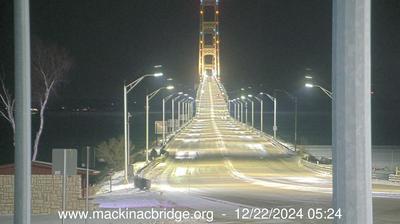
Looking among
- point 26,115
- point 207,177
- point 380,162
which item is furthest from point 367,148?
point 380,162

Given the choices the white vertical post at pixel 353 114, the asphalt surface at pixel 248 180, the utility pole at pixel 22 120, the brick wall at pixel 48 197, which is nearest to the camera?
the white vertical post at pixel 353 114

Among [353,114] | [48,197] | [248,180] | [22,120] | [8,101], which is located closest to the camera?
[353,114]

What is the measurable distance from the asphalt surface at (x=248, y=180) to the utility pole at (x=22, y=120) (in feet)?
49.9

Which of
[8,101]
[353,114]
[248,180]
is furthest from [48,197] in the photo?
[248,180]

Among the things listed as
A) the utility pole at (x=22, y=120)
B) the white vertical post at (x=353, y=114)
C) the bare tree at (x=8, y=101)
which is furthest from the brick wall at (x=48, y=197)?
the bare tree at (x=8, y=101)

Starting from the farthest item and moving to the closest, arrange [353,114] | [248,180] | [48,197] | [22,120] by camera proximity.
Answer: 1. [248,180]
2. [48,197]
3. [22,120]
4. [353,114]

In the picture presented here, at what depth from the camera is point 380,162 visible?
71.1 m

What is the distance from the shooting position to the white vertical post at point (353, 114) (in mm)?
4809

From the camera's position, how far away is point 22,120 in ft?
21.0

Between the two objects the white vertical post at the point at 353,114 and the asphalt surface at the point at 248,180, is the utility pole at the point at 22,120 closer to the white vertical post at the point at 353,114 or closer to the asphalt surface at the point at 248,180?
the white vertical post at the point at 353,114

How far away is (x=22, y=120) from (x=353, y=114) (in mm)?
3227

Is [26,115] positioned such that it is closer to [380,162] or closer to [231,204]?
[231,204]

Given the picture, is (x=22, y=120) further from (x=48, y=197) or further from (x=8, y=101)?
(x=8, y=101)

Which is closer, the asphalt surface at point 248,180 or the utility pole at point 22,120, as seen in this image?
the utility pole at point 22,120
